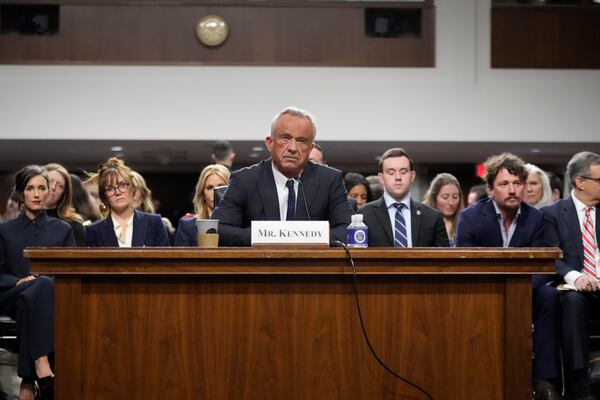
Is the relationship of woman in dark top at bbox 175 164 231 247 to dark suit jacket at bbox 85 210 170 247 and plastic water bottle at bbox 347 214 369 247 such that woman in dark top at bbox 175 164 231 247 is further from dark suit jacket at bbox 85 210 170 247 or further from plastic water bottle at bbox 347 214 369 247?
plastic water bottle at bbox 347 214 369 247

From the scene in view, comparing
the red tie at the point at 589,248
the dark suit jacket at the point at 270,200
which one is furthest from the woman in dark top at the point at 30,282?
the red tie at the point at 589,248

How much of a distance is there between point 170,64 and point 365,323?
21.3 ft

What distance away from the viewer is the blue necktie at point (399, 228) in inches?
173

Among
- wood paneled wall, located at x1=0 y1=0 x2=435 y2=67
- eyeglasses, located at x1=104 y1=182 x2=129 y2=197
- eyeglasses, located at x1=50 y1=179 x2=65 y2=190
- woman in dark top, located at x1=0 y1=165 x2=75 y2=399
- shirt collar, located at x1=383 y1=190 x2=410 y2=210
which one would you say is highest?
wood paneled wall, located at x1=0 y1=0 x2=435 y2=67

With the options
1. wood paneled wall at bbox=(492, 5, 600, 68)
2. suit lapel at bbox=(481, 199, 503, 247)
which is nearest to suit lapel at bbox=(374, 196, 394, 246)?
suit lapel at bbox=(481, 199, 503, 247)

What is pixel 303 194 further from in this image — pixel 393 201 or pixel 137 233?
pixel 137 233

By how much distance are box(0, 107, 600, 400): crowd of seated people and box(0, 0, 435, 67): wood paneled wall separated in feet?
12.5

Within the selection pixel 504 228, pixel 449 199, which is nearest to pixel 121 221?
pixel 504 228

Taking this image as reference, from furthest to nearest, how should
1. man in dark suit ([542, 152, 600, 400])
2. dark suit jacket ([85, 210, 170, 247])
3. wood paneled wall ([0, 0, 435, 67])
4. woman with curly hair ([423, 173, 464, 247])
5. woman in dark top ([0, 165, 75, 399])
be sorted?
wood paneled wall ([0, 0, 435, 67]) < woman with curly hair ([423, 173, 464, 247]) < dark suit jacket ([85, 210, 170, 247]) < man in dark suit ([542, 152, 600, 400]) < woman in dark top ([0, 165, 75, 399])

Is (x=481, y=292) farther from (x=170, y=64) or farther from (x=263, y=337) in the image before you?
(x=170, y=64)

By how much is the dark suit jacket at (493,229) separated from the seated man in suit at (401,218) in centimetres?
14

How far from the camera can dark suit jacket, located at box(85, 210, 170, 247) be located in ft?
14.7

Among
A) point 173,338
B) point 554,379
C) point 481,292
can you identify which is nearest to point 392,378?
point 481,292

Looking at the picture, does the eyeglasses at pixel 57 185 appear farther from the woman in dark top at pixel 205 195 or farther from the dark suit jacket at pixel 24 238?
the woman in dark top at pixel 205 195
